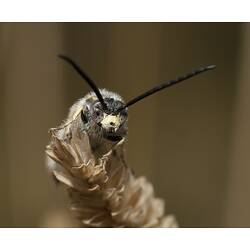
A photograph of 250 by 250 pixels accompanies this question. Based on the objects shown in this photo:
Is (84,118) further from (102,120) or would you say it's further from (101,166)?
(101,166)

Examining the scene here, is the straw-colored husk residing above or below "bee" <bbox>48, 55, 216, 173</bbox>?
below

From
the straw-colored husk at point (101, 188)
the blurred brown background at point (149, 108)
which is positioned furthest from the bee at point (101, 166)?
the blurred brown background at point (149, 108)

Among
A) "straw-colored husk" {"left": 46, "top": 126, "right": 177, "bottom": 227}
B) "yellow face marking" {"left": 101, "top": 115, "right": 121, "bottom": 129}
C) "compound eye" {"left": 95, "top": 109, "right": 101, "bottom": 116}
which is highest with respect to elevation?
"compound eye" {"left": 95, "top": 109, "right": 101, "bottom": 116}

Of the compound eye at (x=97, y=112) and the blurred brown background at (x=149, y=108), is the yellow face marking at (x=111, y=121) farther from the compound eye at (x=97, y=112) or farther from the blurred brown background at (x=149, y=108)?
the blurred brown background at (x=149, y=108)

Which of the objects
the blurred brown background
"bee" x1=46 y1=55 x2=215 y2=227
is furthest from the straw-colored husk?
the blurred brown background

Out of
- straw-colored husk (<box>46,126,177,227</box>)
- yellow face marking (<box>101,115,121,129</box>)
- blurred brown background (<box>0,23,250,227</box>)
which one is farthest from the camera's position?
blurred brown background (<box>0,23,250,227</box>)

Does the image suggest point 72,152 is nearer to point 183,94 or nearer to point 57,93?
point 57,93

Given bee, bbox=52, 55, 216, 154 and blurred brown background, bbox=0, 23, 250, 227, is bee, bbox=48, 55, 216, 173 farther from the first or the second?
blurred brown background, bbox=0, 23, 250, 227

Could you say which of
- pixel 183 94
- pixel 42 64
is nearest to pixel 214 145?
pixel 183 94
